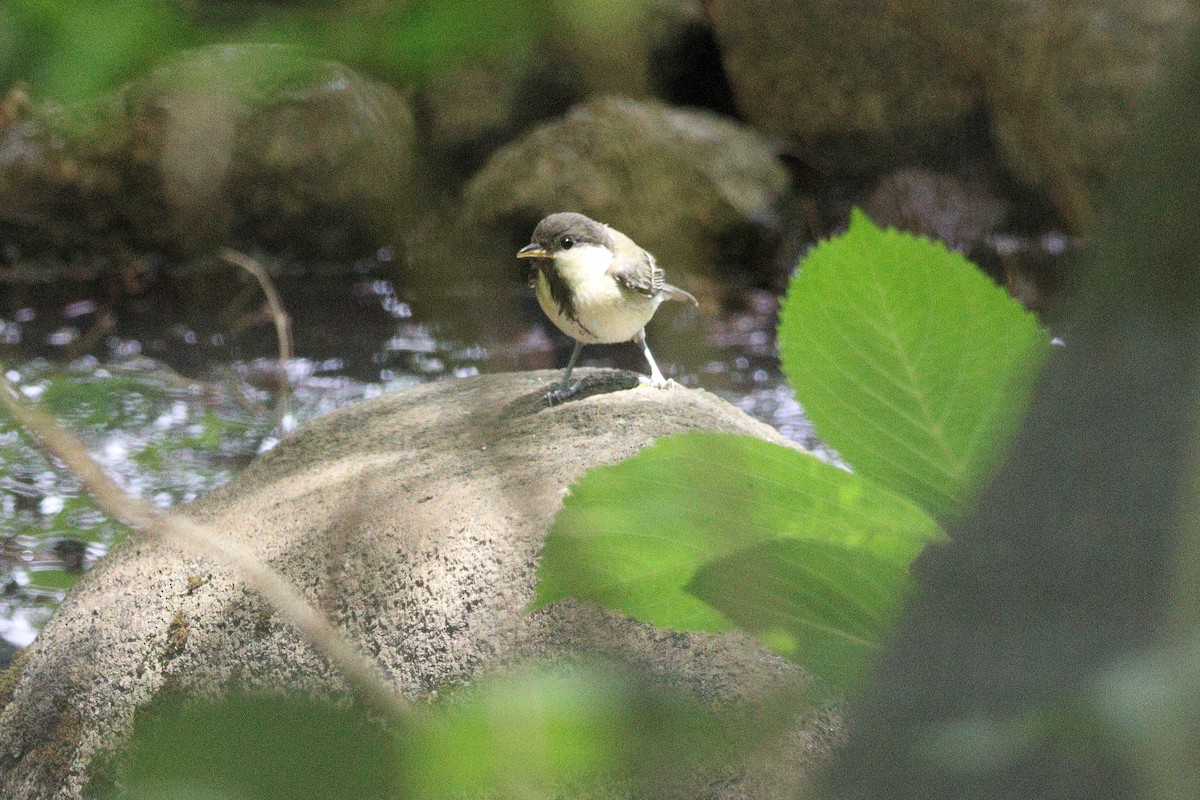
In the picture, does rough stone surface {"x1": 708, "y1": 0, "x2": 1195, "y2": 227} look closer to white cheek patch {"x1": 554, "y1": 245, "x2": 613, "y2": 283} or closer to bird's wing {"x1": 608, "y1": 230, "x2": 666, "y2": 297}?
bird's wing {"x1": 608, "y1": 230, "x2": 666, "y2": 297}

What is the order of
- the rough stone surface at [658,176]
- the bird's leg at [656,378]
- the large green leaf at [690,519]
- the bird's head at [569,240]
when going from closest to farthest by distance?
the large green leaf at [690,519] → the rough stone surface at [658,176] → the bird's head at [569,240] → the bird's leg at [656,378]

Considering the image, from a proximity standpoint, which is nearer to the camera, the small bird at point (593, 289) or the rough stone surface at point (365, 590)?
the rough stone surface at point (365, 590)

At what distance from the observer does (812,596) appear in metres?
0.38

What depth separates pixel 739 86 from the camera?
0.76 m

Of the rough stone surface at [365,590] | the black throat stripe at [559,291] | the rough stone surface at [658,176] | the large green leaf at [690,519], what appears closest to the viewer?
the large green leaf at [690,519]

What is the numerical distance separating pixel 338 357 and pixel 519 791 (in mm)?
4414

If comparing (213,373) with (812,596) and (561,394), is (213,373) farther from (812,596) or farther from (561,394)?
(812,596)

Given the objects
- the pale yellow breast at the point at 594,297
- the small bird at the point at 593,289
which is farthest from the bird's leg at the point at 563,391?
the pale yellow breast at the point at 594,297

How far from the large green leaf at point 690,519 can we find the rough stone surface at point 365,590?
0.79 meters

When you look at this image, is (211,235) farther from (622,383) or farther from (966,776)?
(622,383)

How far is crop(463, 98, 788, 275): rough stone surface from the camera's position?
Result: 65cm

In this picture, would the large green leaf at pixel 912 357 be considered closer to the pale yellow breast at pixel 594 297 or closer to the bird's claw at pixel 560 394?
the bird's claw at pixel 560 394

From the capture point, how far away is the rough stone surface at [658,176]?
65cm

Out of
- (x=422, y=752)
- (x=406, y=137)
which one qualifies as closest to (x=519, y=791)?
(x=422, y=752)
